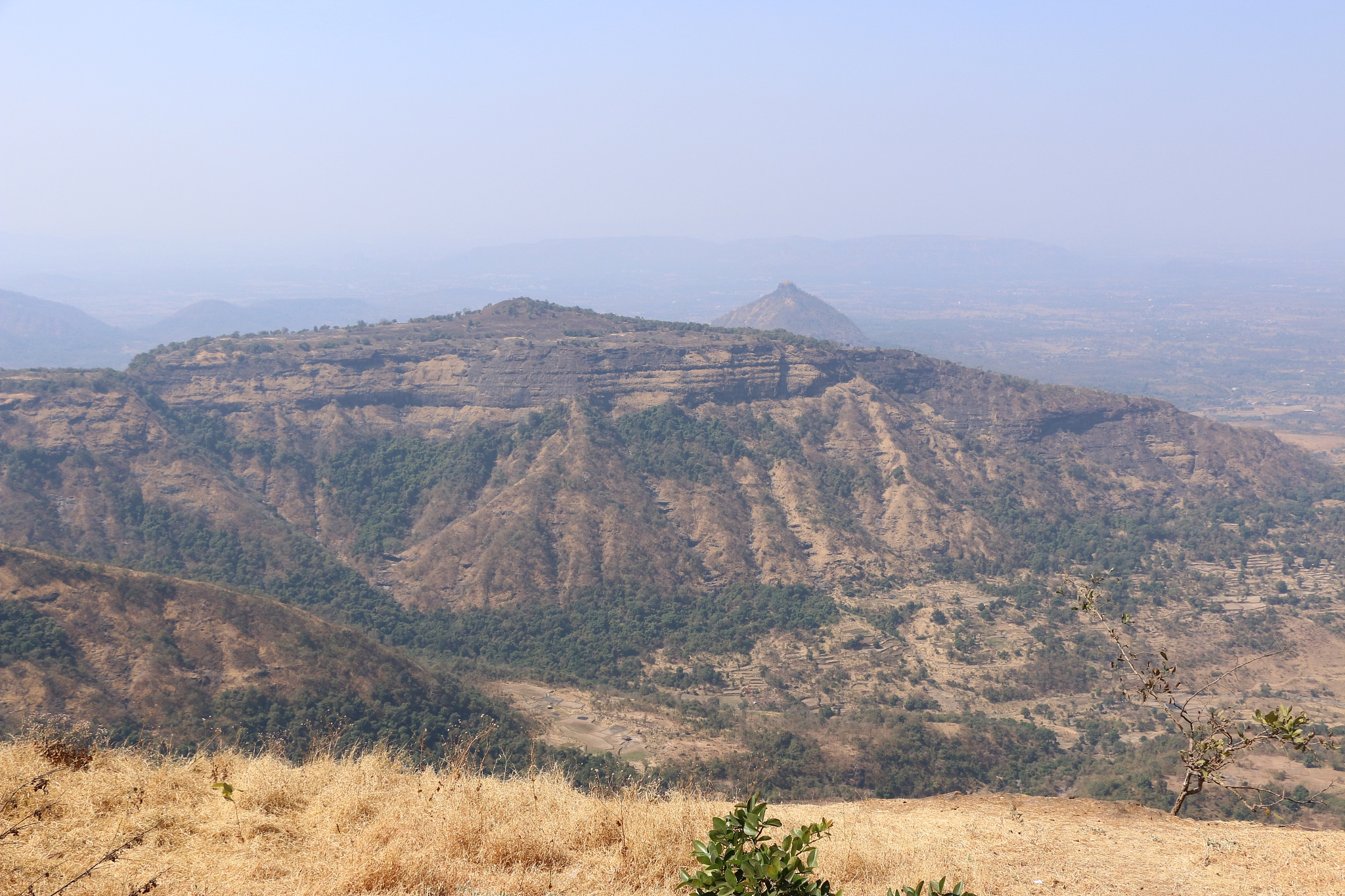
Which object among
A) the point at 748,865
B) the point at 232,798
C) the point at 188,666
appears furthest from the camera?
the point at 188,666

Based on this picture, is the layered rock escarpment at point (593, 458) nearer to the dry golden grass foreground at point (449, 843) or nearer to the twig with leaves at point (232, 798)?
the dry golden grass foreground at point (449, 843)

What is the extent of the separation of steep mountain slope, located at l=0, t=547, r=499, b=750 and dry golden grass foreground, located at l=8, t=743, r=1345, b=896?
2190 cm

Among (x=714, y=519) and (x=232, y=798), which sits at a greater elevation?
(x=232, y=798)

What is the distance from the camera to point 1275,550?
70.3 metres

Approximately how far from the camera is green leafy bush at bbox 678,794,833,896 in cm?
472

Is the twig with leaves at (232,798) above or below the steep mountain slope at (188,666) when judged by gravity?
above

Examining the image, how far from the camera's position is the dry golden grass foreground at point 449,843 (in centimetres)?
707

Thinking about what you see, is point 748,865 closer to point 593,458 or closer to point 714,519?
point 714,519

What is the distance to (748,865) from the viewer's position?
187 inches

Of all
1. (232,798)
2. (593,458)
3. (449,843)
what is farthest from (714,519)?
(449,843)

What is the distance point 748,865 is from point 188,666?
128ft

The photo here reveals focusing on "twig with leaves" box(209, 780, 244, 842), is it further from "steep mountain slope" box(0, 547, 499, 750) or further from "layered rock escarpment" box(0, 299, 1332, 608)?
"layered rock escarpment" box(0, 299, 1332, 608)

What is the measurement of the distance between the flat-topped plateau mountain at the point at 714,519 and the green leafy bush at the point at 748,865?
30.0 meters

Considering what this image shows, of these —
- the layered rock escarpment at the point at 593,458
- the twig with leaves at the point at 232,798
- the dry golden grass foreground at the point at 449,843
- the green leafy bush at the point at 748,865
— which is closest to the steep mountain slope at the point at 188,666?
the dry golden grass foreground at the point at 449,843
